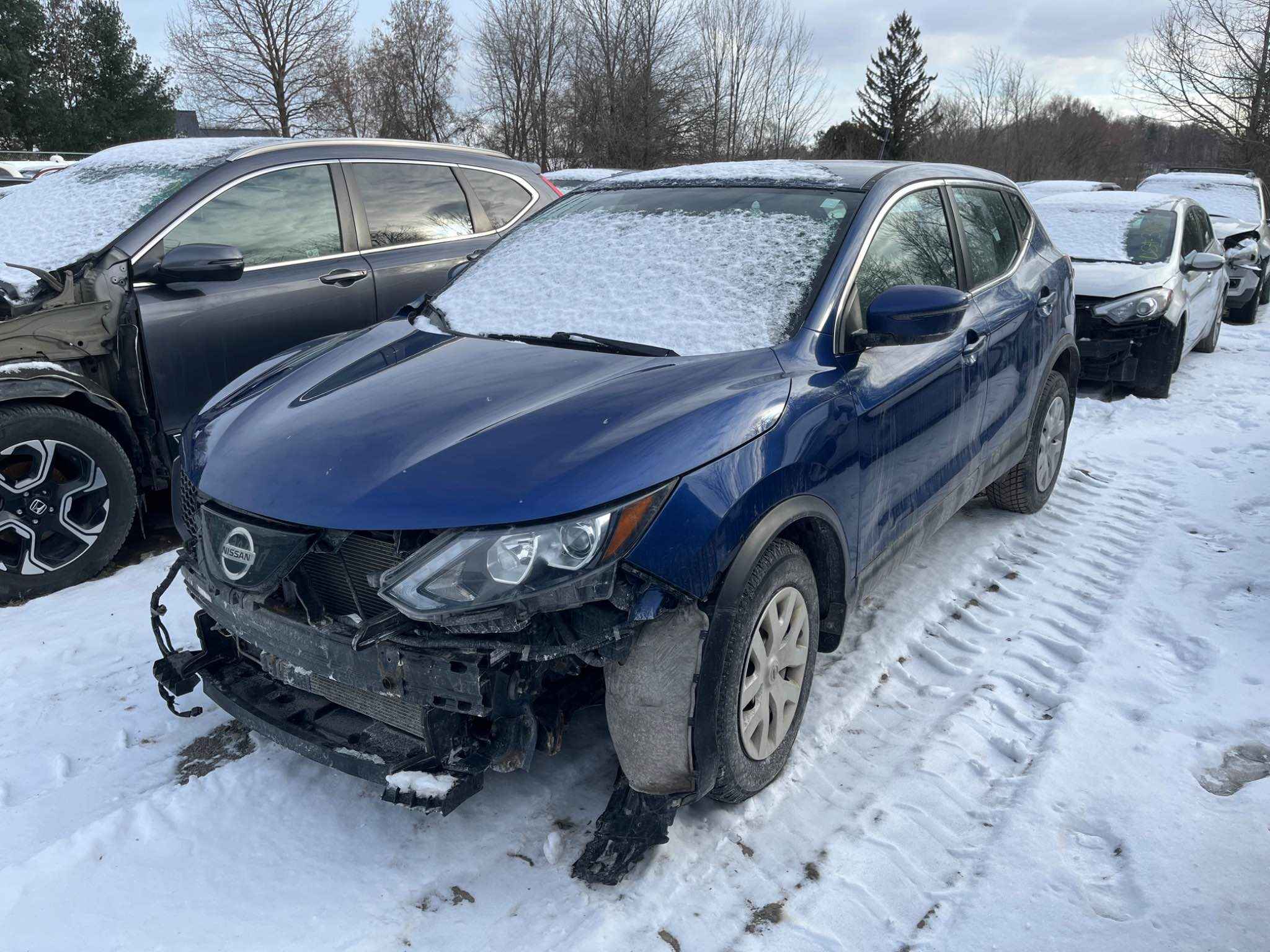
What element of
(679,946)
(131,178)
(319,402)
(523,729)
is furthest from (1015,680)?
(131,178)

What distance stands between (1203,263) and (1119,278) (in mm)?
628

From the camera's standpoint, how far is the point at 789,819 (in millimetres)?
2719

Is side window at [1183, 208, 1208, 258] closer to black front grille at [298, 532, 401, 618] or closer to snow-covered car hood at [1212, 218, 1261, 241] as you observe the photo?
snow-covered car hood at [1212, 218, 1261, 241]

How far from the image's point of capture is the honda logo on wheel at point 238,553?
2.37 meters

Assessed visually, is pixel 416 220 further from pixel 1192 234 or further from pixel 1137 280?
pixel 1192 234

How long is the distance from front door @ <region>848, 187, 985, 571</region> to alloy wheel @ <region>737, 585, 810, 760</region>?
0.47 meters

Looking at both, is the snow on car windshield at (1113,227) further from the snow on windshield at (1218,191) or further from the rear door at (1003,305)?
the snow on windshield at (1218,191)

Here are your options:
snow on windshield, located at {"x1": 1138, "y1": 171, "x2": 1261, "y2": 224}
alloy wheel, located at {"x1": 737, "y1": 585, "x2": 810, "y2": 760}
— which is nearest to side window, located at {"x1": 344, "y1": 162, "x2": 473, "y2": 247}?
alloy wheel, located at {"x1": 737, "y1": 585, "x2": 810, "y2": 760}

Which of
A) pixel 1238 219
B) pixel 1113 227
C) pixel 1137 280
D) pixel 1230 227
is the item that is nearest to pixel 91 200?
pixel 1137 280

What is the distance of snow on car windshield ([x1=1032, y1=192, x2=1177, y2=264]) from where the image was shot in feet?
27.7

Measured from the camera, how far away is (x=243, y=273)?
454 centimetres

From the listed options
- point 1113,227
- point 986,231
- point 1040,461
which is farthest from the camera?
point 1113,227

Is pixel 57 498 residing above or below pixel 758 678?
above

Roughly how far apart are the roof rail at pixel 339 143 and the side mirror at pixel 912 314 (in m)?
3.29
